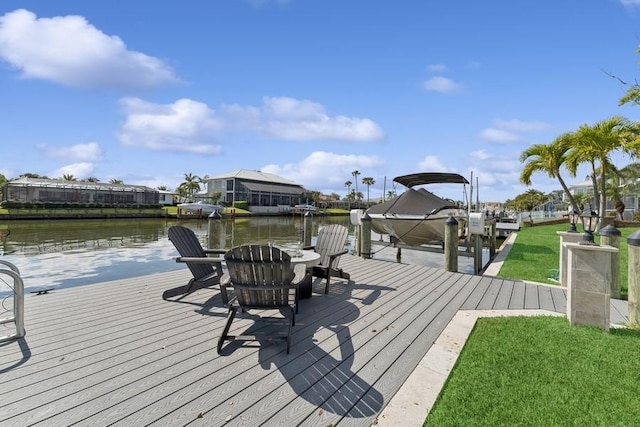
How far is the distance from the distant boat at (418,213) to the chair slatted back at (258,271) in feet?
27.8

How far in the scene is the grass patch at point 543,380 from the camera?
1.98 m

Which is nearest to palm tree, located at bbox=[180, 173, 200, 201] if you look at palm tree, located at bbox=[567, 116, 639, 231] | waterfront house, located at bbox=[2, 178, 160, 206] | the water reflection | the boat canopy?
waterfront house, located at bbox=[2, 178, 160, 206]

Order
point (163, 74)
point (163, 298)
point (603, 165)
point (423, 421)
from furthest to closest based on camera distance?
1. point (163, 74)
2. point (603, 165)
3. point (163, 298)
4. point (423, 421)

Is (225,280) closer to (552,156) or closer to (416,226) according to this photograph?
(416,226)

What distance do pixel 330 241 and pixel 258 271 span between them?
271 centimetres

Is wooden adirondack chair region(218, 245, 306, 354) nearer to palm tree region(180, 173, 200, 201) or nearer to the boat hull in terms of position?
the boat hull

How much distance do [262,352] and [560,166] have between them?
53.6 feet

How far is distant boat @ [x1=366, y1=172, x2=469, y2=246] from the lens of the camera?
10.7m

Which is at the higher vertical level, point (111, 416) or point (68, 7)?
point (68, 7)

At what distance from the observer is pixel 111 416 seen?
6.51ft

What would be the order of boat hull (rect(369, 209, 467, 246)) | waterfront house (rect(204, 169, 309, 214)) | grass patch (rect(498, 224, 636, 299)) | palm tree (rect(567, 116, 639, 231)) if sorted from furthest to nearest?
waterfront house (rect(204, 169, 309, 214)) < boat hull (rect(369, 209, 467, 246)) < palm tree (rect(567, 116, 639, 231)) < grass patch (rect(498, 224, 636, 299))

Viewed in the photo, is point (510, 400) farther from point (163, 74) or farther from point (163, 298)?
point (163, 74)

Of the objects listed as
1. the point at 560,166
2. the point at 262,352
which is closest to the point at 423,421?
the point at 262,352

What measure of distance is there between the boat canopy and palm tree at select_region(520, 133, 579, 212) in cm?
571
